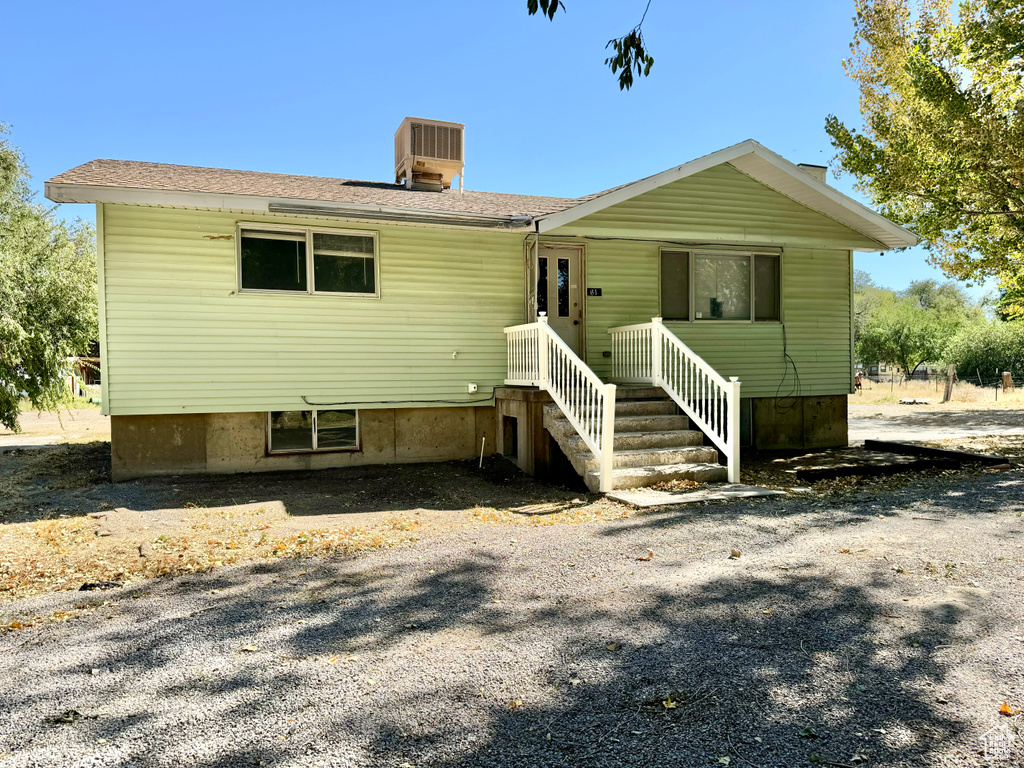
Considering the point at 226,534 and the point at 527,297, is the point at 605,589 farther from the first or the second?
the point at 527,297

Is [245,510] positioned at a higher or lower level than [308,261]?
lower

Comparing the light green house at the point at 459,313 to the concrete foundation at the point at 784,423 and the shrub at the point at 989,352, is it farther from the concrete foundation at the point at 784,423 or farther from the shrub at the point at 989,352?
the shrub at the point at 989,352

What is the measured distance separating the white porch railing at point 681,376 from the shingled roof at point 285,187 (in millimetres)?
2246

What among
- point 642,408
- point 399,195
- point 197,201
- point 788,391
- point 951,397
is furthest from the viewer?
point 951,397

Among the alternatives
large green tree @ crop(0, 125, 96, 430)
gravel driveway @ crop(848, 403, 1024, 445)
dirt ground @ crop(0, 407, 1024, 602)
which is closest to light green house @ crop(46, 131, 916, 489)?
dirt ground @ crop(0, 407, 1024, 602)

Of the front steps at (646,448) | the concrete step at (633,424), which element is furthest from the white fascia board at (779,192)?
the front steps at (646,448)

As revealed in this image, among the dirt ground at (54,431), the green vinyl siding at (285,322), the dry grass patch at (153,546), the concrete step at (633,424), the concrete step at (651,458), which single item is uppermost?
the green vinyl siding at (285,322)

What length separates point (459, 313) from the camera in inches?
A: 388

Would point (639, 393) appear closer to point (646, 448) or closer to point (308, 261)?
point (646, 448)

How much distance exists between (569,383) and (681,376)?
162cm

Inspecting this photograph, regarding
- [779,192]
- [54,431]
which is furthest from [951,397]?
[54,431]

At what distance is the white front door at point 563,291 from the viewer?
1033 centimetres

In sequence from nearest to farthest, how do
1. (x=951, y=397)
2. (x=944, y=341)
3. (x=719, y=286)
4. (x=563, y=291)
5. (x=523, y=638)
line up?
(x=523, y=638)
(x=563, y=291)
(x=719, y=286)
(x=951, y=397)
(x=944, y=341)

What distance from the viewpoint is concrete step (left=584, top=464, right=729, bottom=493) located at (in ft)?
24.5
